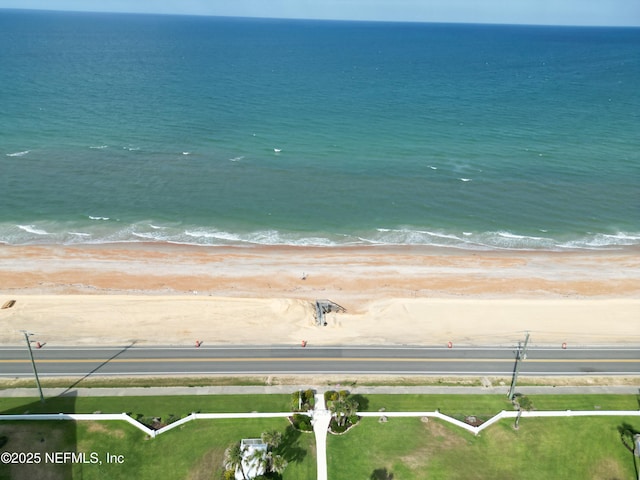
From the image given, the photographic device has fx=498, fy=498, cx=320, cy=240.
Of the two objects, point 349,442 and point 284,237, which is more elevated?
point 284,237

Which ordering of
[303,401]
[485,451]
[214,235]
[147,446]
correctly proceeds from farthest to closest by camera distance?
[214,235]
[303,401]
[485,451]
[147,446]

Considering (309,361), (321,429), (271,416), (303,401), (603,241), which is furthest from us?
(603,241)

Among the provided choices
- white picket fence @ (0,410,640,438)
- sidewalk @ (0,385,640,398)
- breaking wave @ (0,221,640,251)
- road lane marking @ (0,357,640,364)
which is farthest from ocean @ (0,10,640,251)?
white picket fence @ (0,410,640,438)

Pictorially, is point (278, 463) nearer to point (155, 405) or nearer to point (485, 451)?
point (155, 405)

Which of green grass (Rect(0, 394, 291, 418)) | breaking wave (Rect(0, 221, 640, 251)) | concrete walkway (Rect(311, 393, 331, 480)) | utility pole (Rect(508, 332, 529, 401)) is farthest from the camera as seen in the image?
breaking wave (Rect(0, 221, 640, 251))

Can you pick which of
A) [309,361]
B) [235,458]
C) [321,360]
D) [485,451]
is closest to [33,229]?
[309,361]

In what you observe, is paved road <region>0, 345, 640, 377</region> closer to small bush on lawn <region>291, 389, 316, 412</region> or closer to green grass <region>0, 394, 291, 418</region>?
green grass <region>0, 394, 291, 418</region>

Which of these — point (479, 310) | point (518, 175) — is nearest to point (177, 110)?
point (518, 175)
